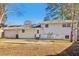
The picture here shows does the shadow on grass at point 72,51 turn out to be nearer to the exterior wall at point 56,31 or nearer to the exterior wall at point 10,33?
the exterior wall at point 56,31

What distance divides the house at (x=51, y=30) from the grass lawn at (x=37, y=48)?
6 centimetres

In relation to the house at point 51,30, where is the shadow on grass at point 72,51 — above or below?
below

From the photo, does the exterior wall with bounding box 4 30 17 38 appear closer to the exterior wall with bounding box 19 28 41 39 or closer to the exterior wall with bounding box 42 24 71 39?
the exterior wall with bounding box 19 28 41 39

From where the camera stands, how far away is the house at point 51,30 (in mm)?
7012

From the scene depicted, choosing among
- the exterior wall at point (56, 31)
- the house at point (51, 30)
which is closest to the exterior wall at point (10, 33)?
the house at point (51, 30)

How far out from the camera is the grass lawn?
7023mm

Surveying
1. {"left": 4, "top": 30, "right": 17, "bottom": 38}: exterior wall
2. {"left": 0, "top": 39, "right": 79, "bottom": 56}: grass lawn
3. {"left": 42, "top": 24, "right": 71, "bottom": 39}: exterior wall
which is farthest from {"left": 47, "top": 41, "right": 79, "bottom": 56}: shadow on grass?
{"left": 4, "top": 30, "right": 17, "bottom": 38}: exterior wall

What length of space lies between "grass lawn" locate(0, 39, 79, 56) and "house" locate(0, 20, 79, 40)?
0.18 ft

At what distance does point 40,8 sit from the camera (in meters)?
7.02

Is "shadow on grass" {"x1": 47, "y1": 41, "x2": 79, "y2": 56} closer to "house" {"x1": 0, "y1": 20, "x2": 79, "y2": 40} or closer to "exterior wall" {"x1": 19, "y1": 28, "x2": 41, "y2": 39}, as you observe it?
"house" {"x1": 0, "y1": 20, "x2": 79, "y2": 40}

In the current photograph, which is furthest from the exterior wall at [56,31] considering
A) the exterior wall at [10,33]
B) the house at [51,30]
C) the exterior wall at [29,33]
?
the exterior wall at [10,33]

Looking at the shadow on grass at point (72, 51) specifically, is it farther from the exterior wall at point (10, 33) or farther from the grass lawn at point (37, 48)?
the exterior wall at point (10, 33)

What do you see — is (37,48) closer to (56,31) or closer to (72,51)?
(56,31)

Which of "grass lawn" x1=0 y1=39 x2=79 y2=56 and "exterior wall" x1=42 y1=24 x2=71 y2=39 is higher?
"exterior wall" x1=42 y1=24 x2=71 y2=39
